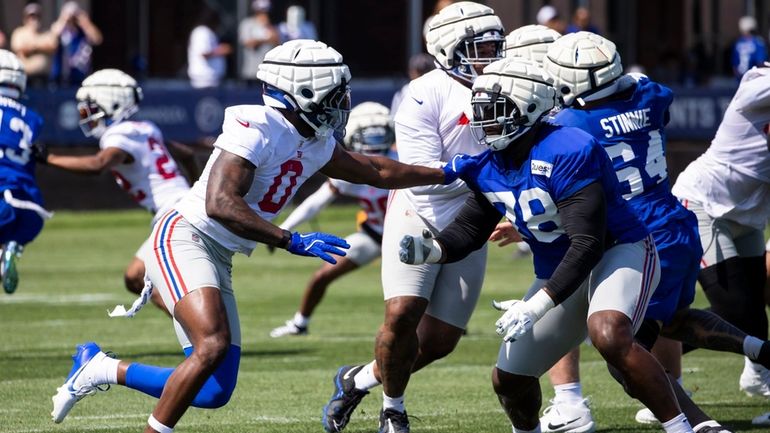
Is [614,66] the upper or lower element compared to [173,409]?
upper

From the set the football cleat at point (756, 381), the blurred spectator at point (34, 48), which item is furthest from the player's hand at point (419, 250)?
the blurred spectator at point (34, 48)

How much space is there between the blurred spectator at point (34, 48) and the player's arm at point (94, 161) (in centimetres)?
1096

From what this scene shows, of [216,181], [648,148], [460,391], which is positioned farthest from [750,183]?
[216,181]

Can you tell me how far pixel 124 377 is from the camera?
23.2ft

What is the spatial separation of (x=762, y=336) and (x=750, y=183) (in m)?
0.89

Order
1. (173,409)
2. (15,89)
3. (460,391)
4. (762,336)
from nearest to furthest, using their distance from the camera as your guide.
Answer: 1. (173,409)
2. (762,336)
3. (460,391)
4. (15,89)

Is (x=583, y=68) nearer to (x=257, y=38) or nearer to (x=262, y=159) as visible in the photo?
(x=262, y=159)

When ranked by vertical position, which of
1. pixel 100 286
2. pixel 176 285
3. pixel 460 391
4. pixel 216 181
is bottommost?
pixel 100 286

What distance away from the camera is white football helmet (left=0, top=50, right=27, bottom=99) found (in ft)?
37.7

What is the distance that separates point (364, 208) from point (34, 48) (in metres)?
10.7

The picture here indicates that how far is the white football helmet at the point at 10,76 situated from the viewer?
1148 centimetres

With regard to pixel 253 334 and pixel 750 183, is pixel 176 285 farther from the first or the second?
pixel 253 334

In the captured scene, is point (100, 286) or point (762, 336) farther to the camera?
point (100, 286)

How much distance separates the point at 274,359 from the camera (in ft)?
35.3
